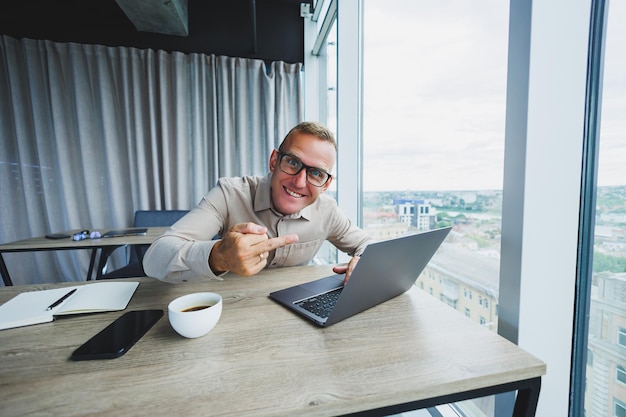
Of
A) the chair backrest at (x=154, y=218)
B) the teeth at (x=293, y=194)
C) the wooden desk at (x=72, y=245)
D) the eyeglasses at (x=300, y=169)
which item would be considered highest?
the eyeglasses at (x=300, y=169)

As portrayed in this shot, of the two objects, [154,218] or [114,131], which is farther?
[114,131]

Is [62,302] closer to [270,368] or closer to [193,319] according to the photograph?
[193,319]

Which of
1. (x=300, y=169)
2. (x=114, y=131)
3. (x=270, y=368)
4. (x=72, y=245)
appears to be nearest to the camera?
(x=270, y=368)

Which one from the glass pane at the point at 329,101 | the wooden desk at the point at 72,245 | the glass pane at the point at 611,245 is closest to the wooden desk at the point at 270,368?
the glass pane at the point at 611,245

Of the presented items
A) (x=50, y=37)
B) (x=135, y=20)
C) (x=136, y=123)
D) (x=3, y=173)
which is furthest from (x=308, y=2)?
(x=3, y=173)

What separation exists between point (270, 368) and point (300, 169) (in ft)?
Answer: 2.30

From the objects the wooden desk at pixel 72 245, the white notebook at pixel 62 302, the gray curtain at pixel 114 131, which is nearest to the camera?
the white notebook at pixel 62 302

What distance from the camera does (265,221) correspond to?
3.94 feet

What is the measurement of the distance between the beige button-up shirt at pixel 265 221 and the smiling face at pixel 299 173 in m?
0.07

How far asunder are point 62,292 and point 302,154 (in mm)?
878

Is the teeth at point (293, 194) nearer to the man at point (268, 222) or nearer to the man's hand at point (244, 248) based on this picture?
the man at point (268, 222)

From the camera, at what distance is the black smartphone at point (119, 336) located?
0.54 meters

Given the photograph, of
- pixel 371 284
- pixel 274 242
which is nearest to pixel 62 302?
pixel 274 242

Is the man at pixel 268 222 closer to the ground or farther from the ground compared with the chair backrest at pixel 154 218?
farther from the ground
